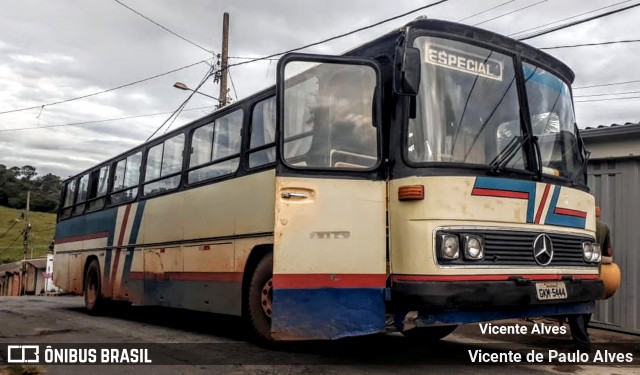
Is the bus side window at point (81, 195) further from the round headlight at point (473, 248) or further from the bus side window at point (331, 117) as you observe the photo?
the round headlight at point (473, 248)

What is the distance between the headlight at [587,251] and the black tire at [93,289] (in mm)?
9573

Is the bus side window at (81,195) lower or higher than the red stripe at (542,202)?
higher

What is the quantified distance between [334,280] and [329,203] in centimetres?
70

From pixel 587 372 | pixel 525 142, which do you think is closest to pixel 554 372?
pixel 587 372

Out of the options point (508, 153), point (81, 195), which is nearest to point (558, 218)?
point (508, 153)

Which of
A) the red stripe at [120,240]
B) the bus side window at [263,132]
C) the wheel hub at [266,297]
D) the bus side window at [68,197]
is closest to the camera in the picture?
the wheel hub at [266,297]

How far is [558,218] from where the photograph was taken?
19.4ft

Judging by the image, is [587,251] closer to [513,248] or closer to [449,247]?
[513,248]

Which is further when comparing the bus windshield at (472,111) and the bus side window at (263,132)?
the bus side window at (263,132)

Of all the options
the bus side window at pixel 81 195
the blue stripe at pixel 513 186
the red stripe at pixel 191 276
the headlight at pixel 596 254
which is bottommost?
the red stripe at pixel 191 276

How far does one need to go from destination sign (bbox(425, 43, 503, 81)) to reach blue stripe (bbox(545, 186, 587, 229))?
4.22ft

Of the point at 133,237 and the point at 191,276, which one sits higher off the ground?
the point at 133,237

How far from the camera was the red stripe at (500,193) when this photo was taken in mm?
5356

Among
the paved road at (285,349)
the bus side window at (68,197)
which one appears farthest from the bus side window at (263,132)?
the bus side window at (68,197)
